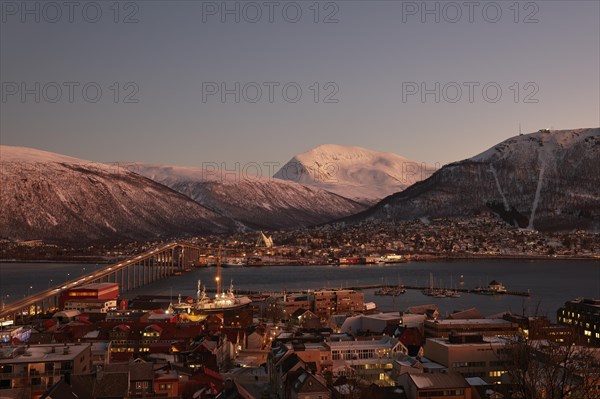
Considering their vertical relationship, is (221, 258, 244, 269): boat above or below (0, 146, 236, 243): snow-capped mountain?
below

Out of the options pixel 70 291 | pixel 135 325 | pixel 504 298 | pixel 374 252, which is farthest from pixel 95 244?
pixel 135 325

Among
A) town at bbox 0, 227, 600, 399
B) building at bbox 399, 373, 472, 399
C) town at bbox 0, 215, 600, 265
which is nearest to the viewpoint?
town at bbox 0, 227, 600, 399

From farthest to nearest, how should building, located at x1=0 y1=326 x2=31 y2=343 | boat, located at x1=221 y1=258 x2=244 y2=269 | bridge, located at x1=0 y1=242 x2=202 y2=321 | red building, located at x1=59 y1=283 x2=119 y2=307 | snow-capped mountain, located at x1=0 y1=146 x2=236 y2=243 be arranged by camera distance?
snow-capped mountain, located at x1=0 y1=146 x2=236 y2=243, boat, located at x1=221 y1=258 x2=244 y2=269, red building, located at x1=59 y1=283 x2=119 y2=307, bridge, located at x1=0 y1=242 x2=202 y2=321, building, located at x1=0 y1=326 x2=31 y2=343

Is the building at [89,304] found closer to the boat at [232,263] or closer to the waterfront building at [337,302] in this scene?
the waterfront building at [337,302]

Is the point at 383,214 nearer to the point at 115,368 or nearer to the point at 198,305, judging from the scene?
the point at 198,305

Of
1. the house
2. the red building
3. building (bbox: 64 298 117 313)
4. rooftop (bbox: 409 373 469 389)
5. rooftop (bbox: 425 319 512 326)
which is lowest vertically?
building (bbox: 64 298 117 313)

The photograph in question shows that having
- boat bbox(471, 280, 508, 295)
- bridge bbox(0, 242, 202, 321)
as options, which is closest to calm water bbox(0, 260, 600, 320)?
boat bbox(471, 280, 508, 295)

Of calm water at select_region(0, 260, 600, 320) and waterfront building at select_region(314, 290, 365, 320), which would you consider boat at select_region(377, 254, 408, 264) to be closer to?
calm water at select_region(0, 260, 600, 320)
